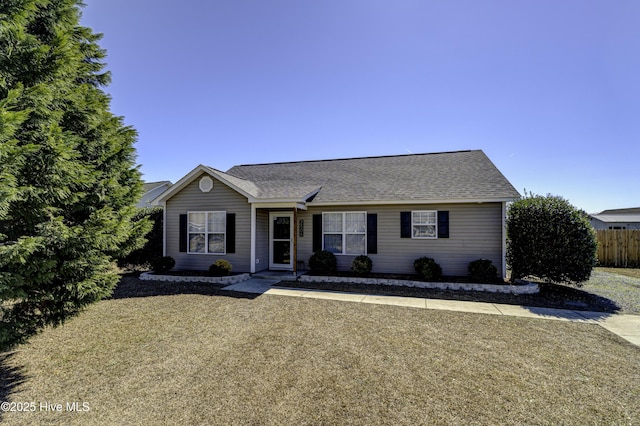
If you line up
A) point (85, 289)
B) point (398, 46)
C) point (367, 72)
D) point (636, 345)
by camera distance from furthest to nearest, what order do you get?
point (367, 72)
point (398, 46)
point (636, 345)
point (85, 289)

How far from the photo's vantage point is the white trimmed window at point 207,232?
451 inches

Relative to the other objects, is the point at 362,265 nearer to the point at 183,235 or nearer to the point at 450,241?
the point at 450,241

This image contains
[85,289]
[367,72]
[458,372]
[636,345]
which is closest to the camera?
[458,372]

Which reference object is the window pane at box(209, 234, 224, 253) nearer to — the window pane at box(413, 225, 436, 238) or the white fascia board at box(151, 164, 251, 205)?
the white fascia board at box(151, 164, 251, 205)

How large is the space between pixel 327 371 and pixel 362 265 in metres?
6.49

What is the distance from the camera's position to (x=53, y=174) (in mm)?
3680

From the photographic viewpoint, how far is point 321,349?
15.1 ft

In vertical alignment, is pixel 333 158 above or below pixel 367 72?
below

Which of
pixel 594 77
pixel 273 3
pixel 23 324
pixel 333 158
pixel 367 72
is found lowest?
pixel 23 324

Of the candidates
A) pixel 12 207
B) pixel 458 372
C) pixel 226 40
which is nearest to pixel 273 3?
pixel 226 40

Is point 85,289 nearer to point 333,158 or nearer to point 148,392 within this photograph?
point 148,392

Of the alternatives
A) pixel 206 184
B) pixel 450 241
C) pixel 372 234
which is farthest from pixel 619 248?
pixel 206 184

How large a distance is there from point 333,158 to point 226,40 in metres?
7.66

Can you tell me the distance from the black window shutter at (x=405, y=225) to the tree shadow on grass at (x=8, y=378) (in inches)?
393
